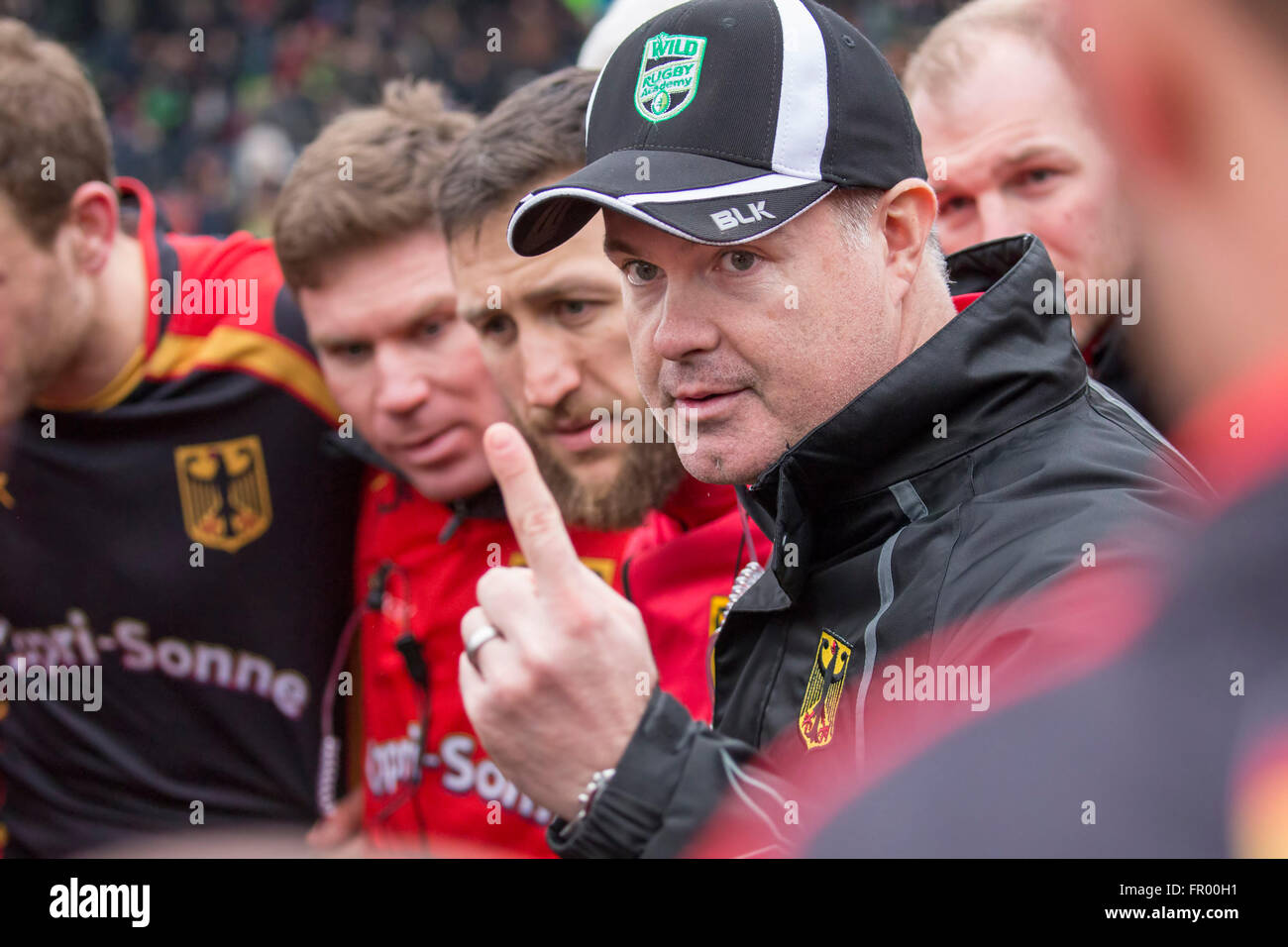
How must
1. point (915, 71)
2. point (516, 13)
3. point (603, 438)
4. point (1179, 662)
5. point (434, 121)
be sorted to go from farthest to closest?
1. point (516, 13)
2. point (434, 121)
3. point (915, 71)
4. point (603, 438)
5. point (1179, 662)

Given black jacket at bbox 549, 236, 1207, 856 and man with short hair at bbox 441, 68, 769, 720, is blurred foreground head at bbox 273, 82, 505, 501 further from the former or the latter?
black jacket at bbox 549, 236, 1207, 856

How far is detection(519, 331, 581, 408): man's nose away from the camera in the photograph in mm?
2248

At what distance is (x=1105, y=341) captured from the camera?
2.30m

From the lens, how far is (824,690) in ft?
4.76

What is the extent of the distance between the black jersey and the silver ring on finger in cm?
165

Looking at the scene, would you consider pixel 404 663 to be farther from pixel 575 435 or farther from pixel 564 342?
pixel 564 342

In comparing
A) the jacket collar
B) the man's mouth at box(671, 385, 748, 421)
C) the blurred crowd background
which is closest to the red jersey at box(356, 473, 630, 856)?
the man's mouth at box(671, 385, 748, 421)

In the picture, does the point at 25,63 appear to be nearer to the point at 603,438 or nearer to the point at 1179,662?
the point at 603,438

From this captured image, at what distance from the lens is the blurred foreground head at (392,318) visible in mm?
2516

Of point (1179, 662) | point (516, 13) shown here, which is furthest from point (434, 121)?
point (516, 13)

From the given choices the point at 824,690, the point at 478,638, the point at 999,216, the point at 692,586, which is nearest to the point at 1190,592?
the point at 478,638

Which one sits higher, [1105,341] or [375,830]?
[1105,341]

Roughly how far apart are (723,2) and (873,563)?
0.75 meters

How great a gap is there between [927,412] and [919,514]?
12 cm
